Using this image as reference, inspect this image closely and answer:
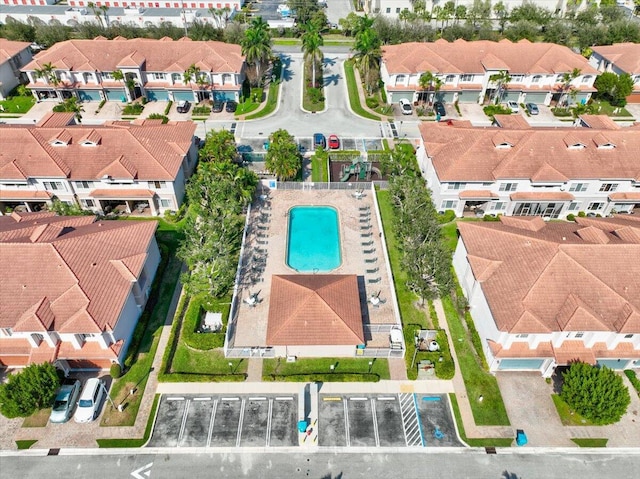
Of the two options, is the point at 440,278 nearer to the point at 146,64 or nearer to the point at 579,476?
the point at 579,476

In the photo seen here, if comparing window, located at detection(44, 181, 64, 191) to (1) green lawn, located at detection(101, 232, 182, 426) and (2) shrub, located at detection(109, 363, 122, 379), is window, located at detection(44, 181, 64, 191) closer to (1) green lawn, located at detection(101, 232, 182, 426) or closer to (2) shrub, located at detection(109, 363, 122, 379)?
(1) green lawn, located at detection(101, 232, 182, 426)

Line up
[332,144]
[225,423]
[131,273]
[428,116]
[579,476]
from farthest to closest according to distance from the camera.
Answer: [428,116], [332,144], [131,273], [225,423], [579,476]

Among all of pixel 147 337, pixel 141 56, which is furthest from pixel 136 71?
pixel 147 337

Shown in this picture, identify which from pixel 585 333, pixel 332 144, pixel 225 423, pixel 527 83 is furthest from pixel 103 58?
pixel 585 333

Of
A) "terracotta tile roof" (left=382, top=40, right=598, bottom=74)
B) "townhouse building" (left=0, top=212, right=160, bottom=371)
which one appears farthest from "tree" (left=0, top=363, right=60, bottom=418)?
"terracotta tile roof" (left=382, top=40, right=598, bottom=74)

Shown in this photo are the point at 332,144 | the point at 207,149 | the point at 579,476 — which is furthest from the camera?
the point at 332,144

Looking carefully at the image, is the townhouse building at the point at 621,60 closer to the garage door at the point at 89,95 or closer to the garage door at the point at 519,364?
the garage door at the point at 519,364
